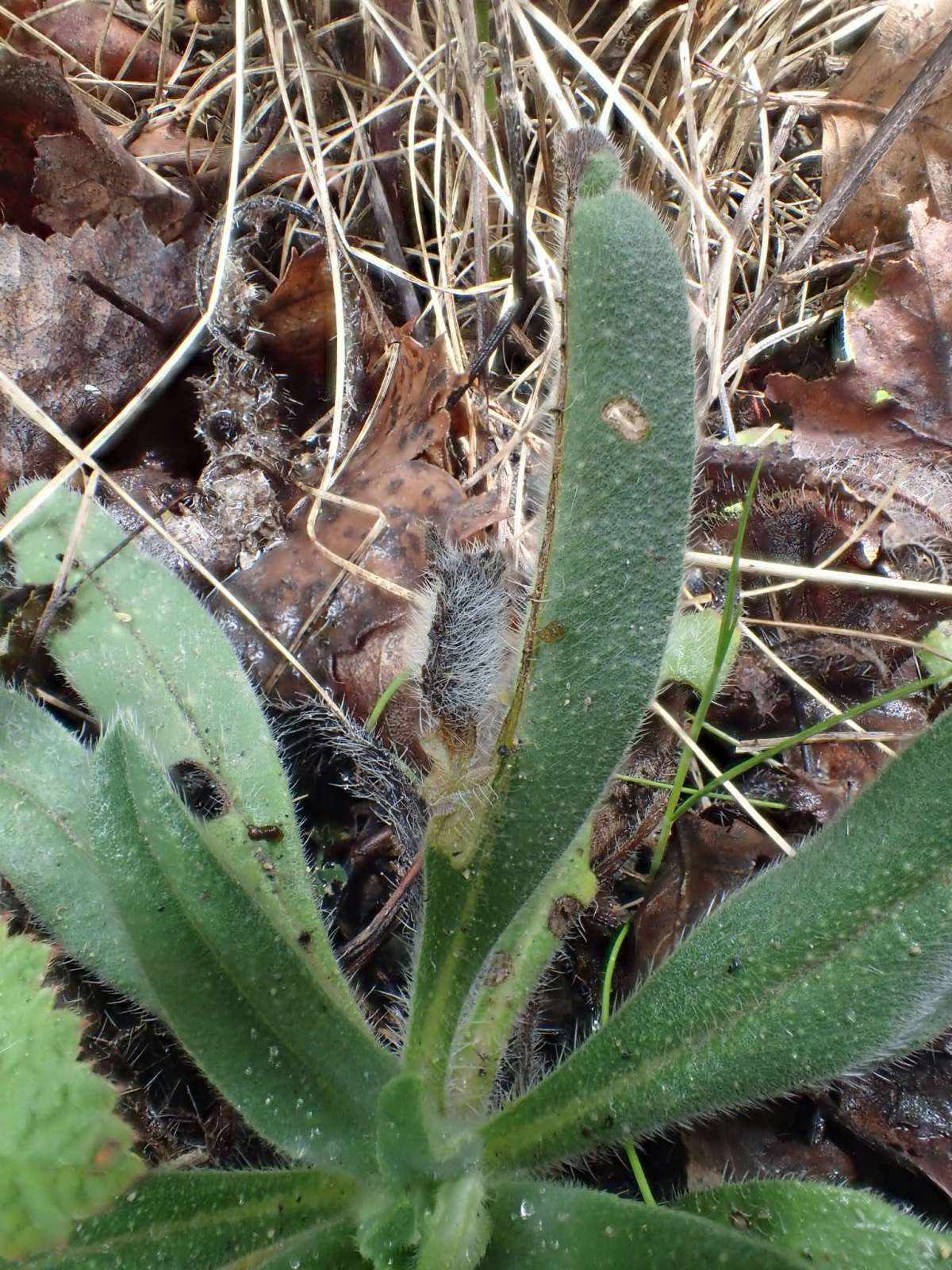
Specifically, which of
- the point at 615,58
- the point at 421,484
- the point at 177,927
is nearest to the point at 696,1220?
the point at 177,927

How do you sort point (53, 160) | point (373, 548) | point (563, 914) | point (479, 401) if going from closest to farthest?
point (563, 914) → point (373, 548) → point (479, 401) → point (53, 160)

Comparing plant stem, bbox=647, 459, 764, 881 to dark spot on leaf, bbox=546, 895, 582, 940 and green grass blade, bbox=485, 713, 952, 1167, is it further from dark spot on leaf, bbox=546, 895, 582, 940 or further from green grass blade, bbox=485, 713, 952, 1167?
green grass blade, bbox=485, 713, 952, 1167

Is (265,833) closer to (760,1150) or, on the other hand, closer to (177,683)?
(177,683)

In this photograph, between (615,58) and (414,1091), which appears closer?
(414,1091)

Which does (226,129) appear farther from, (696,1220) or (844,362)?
(696,1220)

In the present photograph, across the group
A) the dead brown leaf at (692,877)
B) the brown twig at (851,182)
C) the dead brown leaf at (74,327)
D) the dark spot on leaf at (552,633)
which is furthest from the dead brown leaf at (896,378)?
the dead brown leaf at (74,327)

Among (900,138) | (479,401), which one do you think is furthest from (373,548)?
(900,138)

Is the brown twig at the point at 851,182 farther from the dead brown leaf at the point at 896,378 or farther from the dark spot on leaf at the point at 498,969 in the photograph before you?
the dark spot on leaf at the point at 498,969
